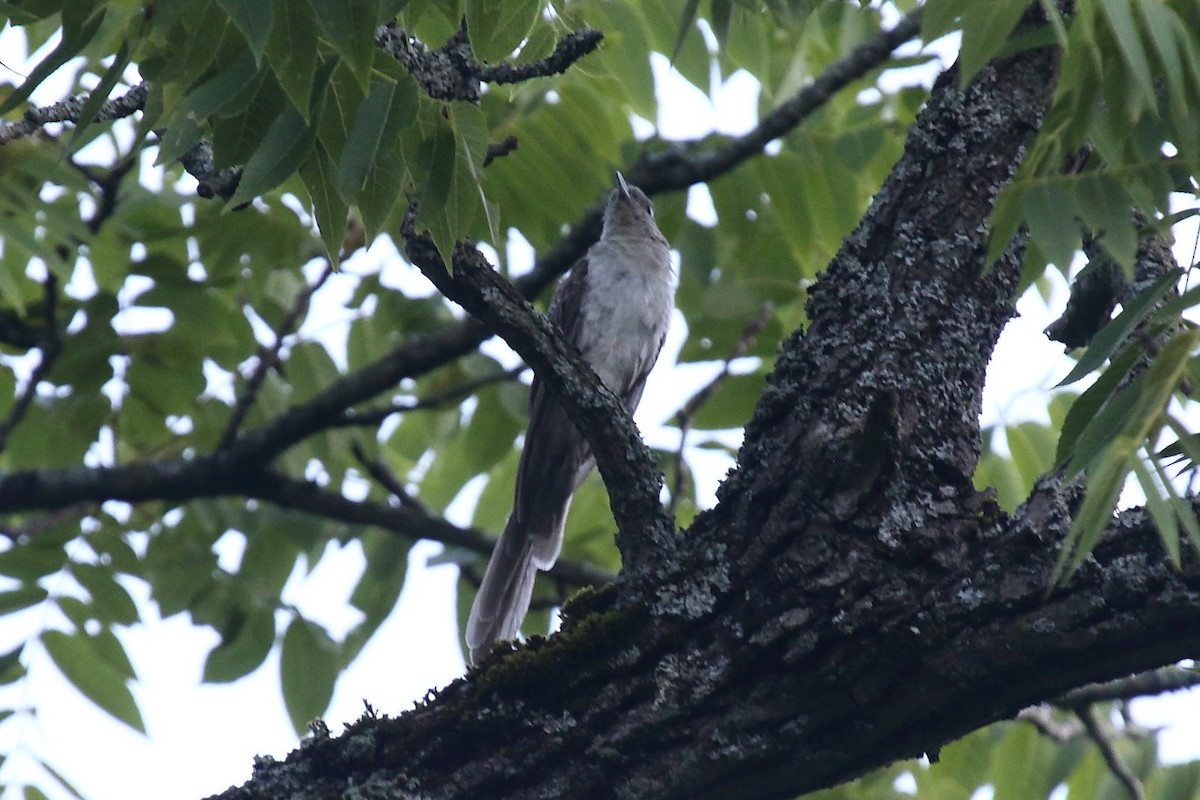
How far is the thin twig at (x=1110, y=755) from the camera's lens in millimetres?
4402

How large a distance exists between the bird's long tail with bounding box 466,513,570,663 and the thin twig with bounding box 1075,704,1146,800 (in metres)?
2.16

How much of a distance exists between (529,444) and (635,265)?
1331 mm

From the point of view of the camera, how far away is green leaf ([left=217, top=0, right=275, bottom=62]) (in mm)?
2027

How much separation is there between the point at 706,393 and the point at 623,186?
192 cm

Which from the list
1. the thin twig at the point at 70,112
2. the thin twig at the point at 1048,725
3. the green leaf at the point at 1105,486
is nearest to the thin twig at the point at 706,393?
the thin twig at the point at 1048,725

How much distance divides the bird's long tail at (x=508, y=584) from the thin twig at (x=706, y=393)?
0.84 meters

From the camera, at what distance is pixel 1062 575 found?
2432mm

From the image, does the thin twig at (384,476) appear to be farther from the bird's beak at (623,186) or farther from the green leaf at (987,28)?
the green leaf at (987,28)

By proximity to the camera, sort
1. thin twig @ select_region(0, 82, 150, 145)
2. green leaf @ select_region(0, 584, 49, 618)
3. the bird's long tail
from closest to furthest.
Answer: thin twig @ select_region(0, 82, 150, 145) < green leaf @ select_region(0, 584, 49, 618) < the bird's long tail

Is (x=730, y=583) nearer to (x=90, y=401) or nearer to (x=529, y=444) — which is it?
(x=529, y=444)

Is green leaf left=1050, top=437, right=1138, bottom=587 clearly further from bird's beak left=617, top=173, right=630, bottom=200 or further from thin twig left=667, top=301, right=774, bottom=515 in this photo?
bird's beak left=617, top=173, right=630, bottom=200

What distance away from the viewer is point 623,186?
20.6 ft

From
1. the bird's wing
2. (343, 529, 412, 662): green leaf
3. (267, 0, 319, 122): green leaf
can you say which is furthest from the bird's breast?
(267, 0, 319, 122): green leaf

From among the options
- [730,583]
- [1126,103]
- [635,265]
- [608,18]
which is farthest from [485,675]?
[635,265]
